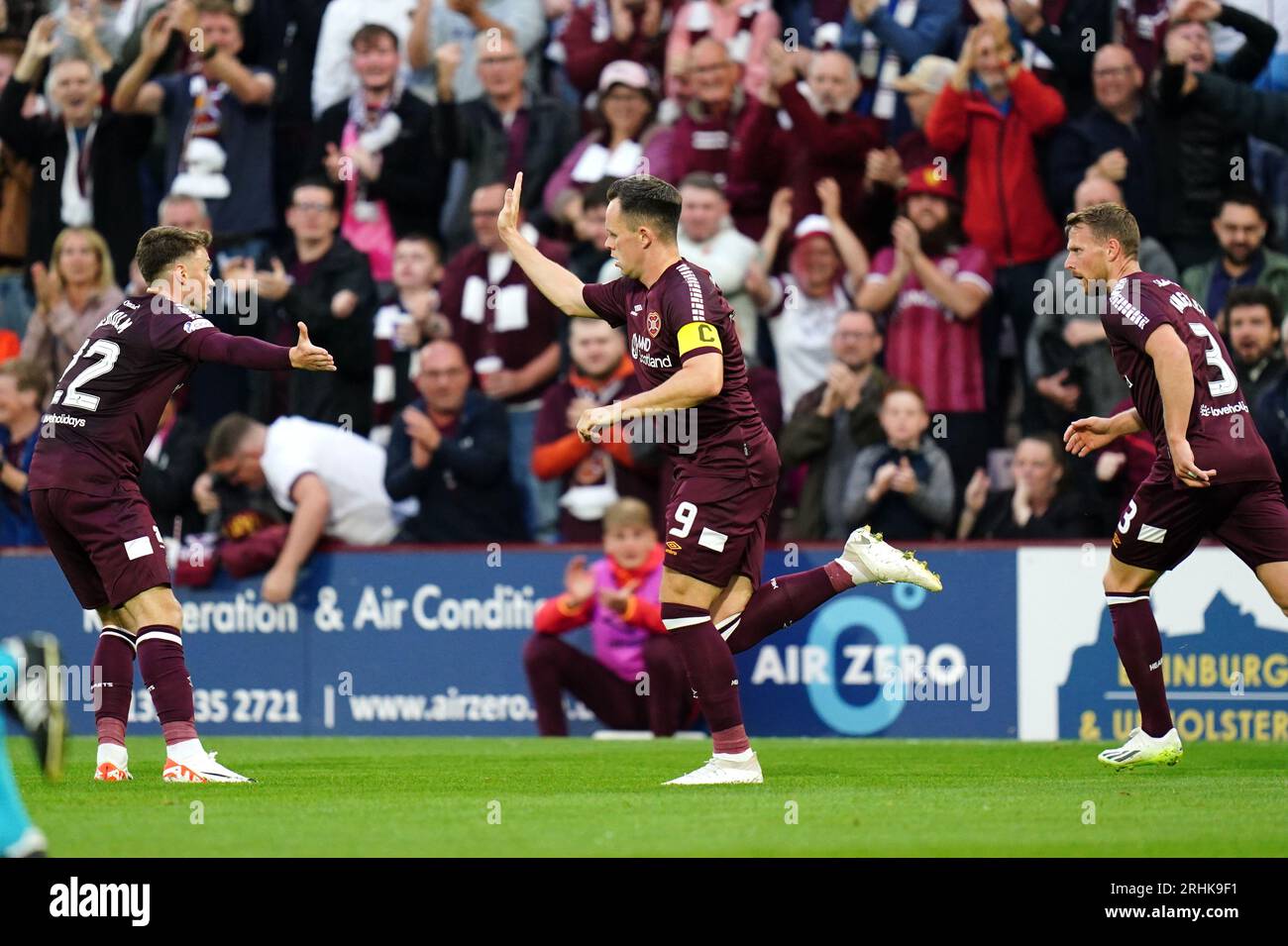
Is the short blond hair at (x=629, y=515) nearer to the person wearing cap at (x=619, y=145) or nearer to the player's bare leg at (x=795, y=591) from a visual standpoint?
the person wearing cap at (x=619, y=145)

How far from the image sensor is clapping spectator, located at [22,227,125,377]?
52.8 ft

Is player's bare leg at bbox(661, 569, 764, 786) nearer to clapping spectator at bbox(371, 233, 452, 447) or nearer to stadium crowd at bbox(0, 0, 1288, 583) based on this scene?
stadium crowd at bbox(0, 0, 1288, 583)

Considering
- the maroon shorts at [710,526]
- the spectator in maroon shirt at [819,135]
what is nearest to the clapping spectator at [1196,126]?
the spectator in maroon shirt at [819,135]

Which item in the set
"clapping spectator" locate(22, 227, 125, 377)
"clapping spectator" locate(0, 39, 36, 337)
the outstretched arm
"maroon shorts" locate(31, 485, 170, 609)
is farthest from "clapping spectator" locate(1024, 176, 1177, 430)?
"clapping spectator" locate(0, 39, 36, 337)

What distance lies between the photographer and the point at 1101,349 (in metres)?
13.8

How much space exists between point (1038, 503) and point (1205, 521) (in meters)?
3.87

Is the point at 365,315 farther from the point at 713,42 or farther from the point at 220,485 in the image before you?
the point at 713,42

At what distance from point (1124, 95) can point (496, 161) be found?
496 centimetres

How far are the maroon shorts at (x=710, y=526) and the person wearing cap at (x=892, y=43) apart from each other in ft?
22.2

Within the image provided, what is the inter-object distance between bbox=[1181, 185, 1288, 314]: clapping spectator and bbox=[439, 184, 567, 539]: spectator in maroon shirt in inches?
189

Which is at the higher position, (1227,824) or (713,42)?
(713,42)

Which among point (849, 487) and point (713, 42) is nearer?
point (849, 487)

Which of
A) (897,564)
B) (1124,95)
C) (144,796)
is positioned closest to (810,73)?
(1124,95)

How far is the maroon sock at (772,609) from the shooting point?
9500mm
